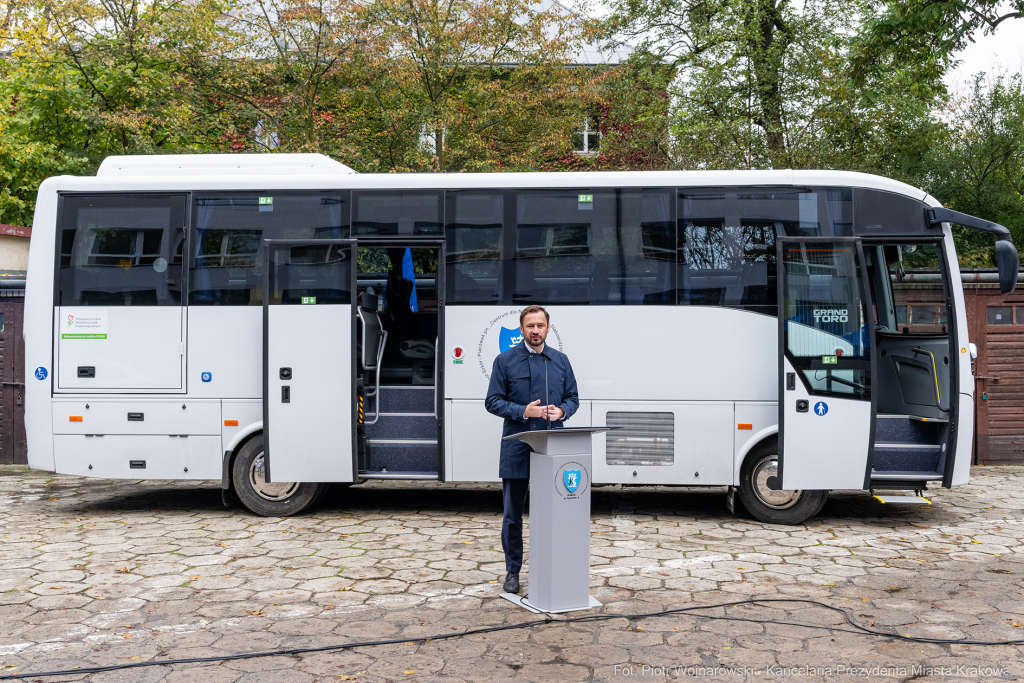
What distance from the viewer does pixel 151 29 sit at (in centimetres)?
2011

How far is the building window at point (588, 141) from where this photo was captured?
2269 cm

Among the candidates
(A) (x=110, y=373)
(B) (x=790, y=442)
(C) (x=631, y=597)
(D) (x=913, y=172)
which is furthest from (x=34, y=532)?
(D) (x=913, y=172)

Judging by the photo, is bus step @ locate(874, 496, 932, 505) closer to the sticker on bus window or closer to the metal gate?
the sticker on bus window

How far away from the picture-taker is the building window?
74.4 ft

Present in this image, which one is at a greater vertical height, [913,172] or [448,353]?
[913,172]

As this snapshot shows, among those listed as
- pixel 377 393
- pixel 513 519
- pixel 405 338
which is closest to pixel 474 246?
pixel 405 338

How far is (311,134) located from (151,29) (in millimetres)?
4173

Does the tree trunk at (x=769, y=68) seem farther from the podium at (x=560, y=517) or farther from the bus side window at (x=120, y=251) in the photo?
the podium at (x=560, y=517)

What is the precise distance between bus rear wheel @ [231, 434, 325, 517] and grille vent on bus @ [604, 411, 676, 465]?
9.61 ft

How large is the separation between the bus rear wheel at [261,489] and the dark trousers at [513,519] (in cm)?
343

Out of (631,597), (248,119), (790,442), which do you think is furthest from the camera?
(248,119)

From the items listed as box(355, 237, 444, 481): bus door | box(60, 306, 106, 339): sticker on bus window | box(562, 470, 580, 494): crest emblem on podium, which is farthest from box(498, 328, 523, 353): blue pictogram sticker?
box(60, 306, 106, 339): sticker on bus window

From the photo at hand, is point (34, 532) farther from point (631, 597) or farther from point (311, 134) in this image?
point (311, 134)

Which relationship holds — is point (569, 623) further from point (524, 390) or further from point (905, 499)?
point (905, 499)
